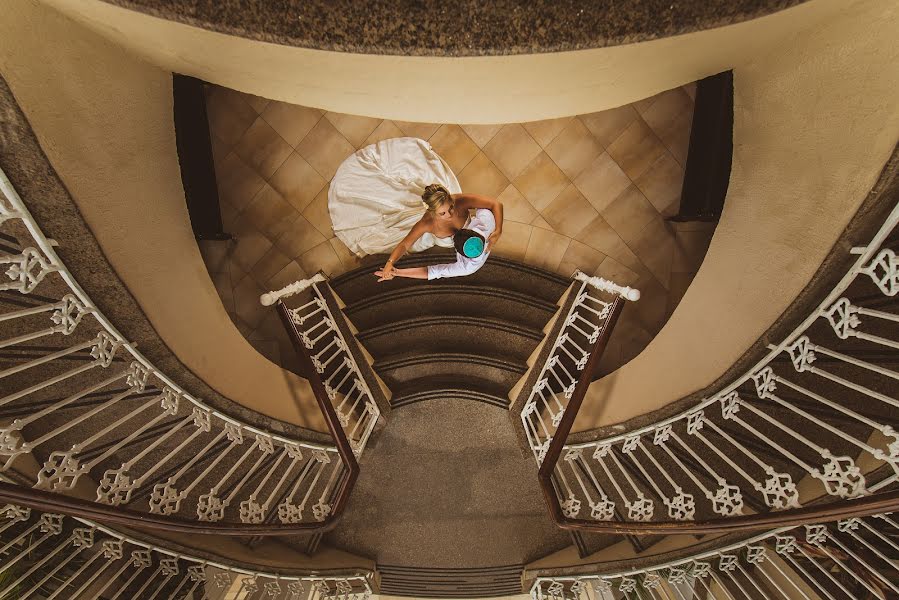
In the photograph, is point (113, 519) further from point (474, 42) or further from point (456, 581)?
point (456, 581)

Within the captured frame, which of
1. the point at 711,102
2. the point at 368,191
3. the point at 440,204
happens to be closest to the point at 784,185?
the point at 711,102

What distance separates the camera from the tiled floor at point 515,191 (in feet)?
12.3

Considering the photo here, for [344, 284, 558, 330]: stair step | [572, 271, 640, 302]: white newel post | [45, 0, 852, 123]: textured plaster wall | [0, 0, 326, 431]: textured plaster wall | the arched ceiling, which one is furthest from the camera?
[344, 284, 558, 330]: stair step

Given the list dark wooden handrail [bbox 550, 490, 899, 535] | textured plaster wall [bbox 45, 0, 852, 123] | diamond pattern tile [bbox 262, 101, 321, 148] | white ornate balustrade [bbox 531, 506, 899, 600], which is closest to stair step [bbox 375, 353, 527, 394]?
dark wooden handrail [bbox 550, 490, 899, 535]

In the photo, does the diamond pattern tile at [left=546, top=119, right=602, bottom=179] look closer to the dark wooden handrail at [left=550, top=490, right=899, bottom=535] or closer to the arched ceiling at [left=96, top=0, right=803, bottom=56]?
the arched ceiling at [left=96, top=0, right=803, bottom=56]

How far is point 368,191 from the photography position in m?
3.51

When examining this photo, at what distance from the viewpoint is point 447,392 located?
372 centimetres

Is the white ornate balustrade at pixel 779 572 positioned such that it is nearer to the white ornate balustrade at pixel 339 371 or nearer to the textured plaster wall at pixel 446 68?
the white ornate balustrade at pixel 339 371

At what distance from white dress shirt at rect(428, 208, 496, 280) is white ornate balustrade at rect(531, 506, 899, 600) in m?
2.30

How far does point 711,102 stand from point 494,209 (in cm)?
187

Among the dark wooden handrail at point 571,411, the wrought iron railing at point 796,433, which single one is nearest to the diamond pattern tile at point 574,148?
the dark wooden handrail at point 571,411

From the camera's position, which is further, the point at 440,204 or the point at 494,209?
the point at 494,209

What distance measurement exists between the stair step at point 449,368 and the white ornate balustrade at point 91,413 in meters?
0.79

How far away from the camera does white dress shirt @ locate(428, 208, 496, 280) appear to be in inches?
125
